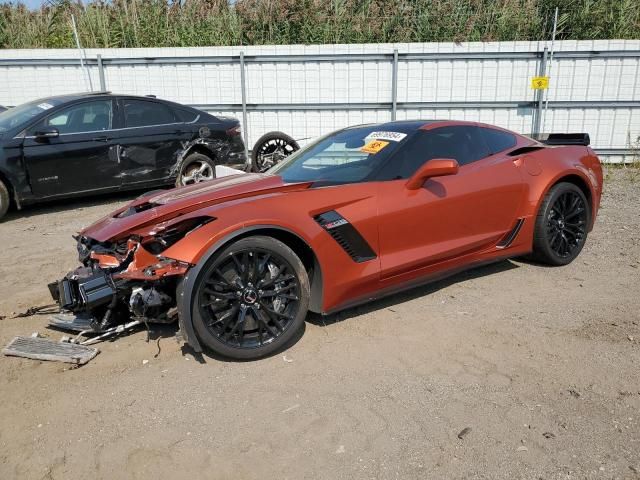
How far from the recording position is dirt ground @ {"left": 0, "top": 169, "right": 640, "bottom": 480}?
2.49 m

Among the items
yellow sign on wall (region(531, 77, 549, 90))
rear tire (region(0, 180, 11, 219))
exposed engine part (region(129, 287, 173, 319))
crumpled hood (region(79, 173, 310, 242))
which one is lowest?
rear tire (region(0, 180, 11, 219))

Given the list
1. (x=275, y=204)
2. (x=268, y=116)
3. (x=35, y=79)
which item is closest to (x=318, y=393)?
(x=275, y=204)

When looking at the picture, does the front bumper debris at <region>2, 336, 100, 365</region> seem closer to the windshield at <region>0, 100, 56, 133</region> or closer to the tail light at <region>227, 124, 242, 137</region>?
the windshield at <region>0, 100, 56, 133</region>

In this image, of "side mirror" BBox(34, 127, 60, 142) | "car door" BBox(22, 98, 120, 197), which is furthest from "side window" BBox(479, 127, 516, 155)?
"side mirror" BBox(34, 127, 60, 142)

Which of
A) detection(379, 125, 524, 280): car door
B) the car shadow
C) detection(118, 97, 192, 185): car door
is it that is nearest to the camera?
detection(379, 125, 524, 280): car door

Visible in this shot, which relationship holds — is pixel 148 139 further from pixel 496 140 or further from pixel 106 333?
pixel 496 140

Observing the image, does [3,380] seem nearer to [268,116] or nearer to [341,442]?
[341,442]

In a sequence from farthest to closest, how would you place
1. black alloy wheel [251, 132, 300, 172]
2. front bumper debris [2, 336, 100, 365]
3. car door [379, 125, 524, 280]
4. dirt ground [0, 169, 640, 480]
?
black alloy wheel [251, 132, 300, 172] → car door [379, 125, 524, 280] → front bumper debris [2, 336, 100, 365] → dirt ground [0, 169, 640, 480]

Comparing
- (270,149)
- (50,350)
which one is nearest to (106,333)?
(50,350)

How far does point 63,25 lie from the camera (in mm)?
13641

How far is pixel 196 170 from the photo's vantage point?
8242mm

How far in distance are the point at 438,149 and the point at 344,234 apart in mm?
1206

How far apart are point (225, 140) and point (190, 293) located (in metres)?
5.67

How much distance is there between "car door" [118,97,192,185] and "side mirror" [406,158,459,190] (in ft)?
16.4
